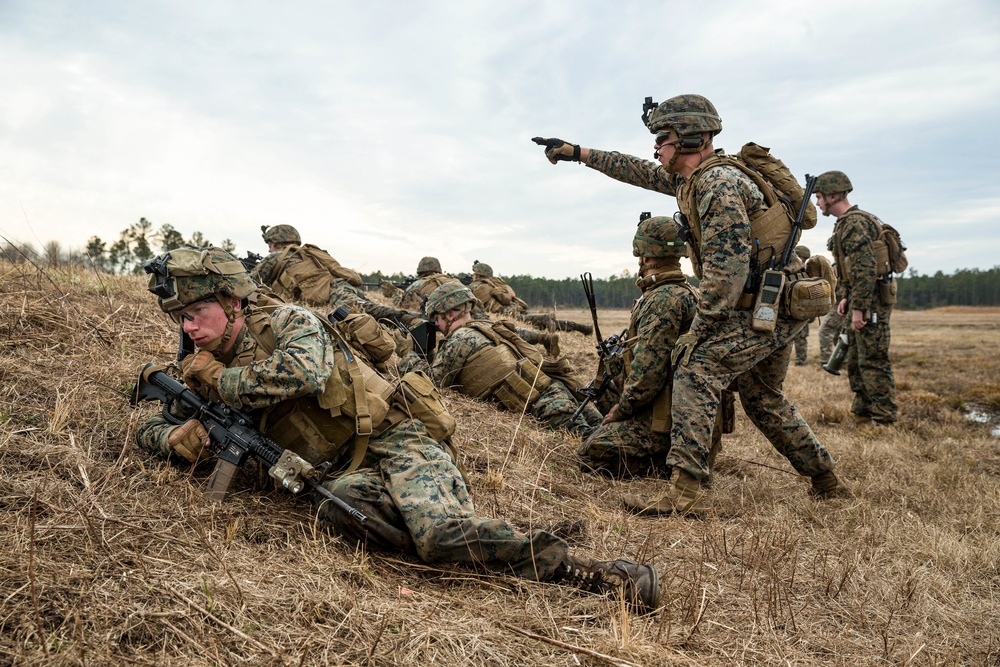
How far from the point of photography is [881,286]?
7.79 meters

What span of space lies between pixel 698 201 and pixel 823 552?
7.61ft

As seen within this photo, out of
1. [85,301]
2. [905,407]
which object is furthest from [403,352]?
[905,407]

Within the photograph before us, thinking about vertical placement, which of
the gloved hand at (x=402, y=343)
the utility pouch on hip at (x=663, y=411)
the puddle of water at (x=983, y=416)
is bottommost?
the puddle of water at (x=983, y=416)

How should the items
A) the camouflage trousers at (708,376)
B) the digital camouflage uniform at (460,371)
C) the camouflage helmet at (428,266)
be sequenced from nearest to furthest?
the camouflage trousers at (708,376)
the digital camouflage uniform at (460,371)
the camouflage helmet at (428,266)

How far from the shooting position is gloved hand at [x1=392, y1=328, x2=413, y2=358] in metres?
7.37

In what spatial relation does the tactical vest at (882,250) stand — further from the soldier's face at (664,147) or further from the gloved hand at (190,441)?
the gloved hand at (190,441)

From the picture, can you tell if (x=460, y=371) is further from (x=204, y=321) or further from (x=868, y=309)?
(x=868, y=309)

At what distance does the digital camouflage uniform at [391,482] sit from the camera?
310cm

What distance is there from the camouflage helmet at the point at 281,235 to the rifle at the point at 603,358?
243 inches

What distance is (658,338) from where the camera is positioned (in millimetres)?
5168

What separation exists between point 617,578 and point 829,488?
9.02ft

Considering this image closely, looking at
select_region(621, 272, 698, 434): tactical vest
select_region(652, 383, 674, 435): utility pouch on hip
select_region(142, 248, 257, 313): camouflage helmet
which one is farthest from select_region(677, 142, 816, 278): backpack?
select_region(142, 248, 257, 313): camouflage helmet

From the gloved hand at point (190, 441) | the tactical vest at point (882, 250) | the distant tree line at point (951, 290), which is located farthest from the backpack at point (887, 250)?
the distant tree line at point (951, 290)

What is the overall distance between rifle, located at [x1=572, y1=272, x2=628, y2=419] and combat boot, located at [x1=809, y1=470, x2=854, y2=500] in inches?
72.2
